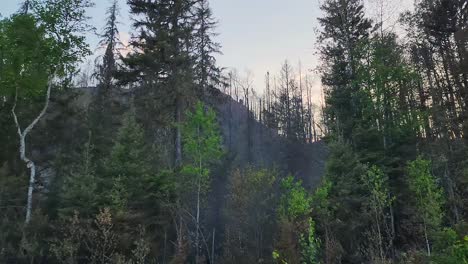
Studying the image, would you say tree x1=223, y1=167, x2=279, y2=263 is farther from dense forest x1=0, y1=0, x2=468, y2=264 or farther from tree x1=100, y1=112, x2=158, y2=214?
tree x1=100, y1=112, x2=158, y2=214

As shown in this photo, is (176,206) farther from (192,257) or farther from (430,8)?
(430,8)

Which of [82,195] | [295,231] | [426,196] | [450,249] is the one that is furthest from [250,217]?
[450,249]

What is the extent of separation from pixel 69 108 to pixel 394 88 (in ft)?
62.6

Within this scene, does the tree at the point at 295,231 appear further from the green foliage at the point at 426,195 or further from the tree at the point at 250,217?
the green foliage at the point at 426,195

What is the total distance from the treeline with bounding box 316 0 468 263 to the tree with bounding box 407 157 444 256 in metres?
0.04

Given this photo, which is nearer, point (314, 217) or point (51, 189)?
point (314, 217)

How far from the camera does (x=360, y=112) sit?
74.1 ft

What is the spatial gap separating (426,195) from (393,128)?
6.04 meters

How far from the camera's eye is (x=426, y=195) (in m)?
15.1

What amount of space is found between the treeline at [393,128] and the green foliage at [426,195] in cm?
4

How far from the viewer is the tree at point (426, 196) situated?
1416 centimetres

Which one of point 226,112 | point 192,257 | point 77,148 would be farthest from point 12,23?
point 226,112

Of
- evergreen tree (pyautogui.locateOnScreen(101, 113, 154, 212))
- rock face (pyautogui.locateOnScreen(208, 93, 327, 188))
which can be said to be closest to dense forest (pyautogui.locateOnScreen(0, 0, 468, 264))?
evergreen tree (pyautogui.locateOnScreen(101, 113, 154, 212))

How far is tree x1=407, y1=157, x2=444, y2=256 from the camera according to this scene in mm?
14163
